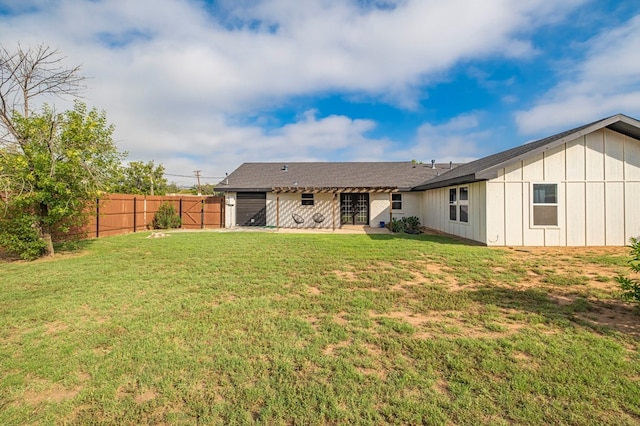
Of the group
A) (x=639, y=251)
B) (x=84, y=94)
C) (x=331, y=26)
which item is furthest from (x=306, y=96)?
(x=639, y=251)

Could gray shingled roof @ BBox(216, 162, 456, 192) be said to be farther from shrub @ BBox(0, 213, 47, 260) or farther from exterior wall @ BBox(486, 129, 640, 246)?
shrub @ BBox(0, 213, 47, 260)

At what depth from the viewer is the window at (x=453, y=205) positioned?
39.4 feet

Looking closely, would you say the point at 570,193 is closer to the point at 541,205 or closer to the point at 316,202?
the point at 541,205

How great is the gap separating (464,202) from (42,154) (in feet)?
43.4

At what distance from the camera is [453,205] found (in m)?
12.3

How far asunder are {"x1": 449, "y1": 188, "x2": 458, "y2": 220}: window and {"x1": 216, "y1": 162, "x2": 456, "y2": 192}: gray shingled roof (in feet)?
14.0

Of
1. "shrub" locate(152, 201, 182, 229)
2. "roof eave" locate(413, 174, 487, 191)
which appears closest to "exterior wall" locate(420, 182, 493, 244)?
"roof eave" locate(413, 174, 487, 191)

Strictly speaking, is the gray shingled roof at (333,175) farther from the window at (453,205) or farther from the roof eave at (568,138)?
the roof eave at (568,138)

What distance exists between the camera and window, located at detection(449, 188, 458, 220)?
12003 mm

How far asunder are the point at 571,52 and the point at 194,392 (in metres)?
15.5

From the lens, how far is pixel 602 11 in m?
8.41

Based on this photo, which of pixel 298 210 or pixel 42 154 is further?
pixel 298 210

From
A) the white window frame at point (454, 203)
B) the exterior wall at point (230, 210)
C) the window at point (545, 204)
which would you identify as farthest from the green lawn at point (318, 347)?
the exterior wall at point (230, 210)

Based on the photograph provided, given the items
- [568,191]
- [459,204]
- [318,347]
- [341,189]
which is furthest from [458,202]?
[318,347]
